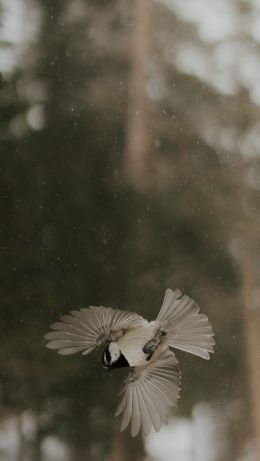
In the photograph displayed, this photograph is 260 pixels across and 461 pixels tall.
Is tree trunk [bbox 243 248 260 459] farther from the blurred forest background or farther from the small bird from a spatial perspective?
the small bird

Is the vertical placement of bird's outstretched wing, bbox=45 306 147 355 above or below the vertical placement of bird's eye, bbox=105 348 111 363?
above

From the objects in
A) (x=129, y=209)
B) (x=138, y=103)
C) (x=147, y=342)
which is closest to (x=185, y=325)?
(x=147, y=342)

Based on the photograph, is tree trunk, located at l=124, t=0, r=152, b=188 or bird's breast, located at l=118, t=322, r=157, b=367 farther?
tree trunk, located at l=124, t=0, r=152, b=188

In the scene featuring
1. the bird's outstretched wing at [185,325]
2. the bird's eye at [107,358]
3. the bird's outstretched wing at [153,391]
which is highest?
the bird's outstretched wing at [185,325]

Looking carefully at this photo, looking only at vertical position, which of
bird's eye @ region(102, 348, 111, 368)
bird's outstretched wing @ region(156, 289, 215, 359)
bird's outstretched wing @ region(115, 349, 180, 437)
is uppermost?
bird's outstretched wing @ region(156, 289, 215, 359)

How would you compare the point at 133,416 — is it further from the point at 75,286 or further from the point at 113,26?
the point at 113,26

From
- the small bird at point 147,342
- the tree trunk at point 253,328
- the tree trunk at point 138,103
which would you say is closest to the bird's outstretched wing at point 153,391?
the small bird at point 147,342

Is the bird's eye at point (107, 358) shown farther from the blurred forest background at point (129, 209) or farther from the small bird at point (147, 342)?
the blurred forest background at point (129, 209)

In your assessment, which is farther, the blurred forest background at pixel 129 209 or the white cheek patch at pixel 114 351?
the blurred forest background at pixel 129 209

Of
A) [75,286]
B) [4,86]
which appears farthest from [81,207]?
[4,86]

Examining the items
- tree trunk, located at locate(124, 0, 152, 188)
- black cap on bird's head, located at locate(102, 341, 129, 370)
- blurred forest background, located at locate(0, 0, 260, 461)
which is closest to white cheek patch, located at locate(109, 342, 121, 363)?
black cap on bird's head, located at locate(102, 341, 129, 370)
